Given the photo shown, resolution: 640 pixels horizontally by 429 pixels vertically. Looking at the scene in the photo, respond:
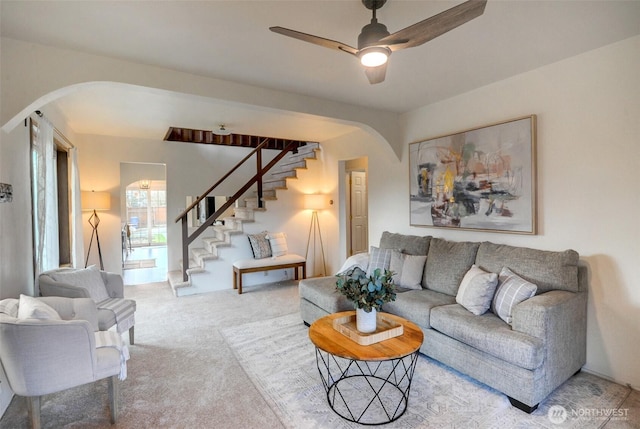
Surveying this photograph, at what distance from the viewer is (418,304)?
2807 mm

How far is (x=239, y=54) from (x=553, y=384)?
3299mm

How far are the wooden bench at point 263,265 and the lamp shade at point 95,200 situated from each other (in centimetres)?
232

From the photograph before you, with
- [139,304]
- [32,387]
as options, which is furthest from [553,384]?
[139,304]

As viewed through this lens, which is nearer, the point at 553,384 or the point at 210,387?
the point at 553,384

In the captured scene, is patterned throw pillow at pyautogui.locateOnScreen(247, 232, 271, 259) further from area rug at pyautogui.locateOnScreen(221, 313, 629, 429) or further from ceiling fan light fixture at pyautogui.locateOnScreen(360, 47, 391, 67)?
ceiling fan light fixture at pyautogui.locateOnScreen(360, 47, 391, 67)

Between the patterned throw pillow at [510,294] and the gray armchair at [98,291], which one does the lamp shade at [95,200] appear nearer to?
the gray armchair at [98,291]

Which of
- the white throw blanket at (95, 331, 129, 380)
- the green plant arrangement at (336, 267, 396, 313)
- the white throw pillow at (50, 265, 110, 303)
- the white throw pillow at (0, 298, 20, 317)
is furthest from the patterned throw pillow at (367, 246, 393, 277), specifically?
the white throw pillow at (0, 298, 20, 317)

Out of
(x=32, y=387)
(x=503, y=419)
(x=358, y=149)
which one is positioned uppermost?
(x=358, y=149)

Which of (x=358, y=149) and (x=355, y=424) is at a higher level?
(x=358, y=149)

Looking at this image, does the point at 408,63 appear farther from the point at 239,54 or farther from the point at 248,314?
the point at 248,314

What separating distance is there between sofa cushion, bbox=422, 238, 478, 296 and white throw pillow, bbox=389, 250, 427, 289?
7 centimetres

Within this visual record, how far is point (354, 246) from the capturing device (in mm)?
6270

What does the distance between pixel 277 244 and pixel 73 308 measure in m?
3.28

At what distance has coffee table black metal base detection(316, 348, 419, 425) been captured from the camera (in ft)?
6.70
